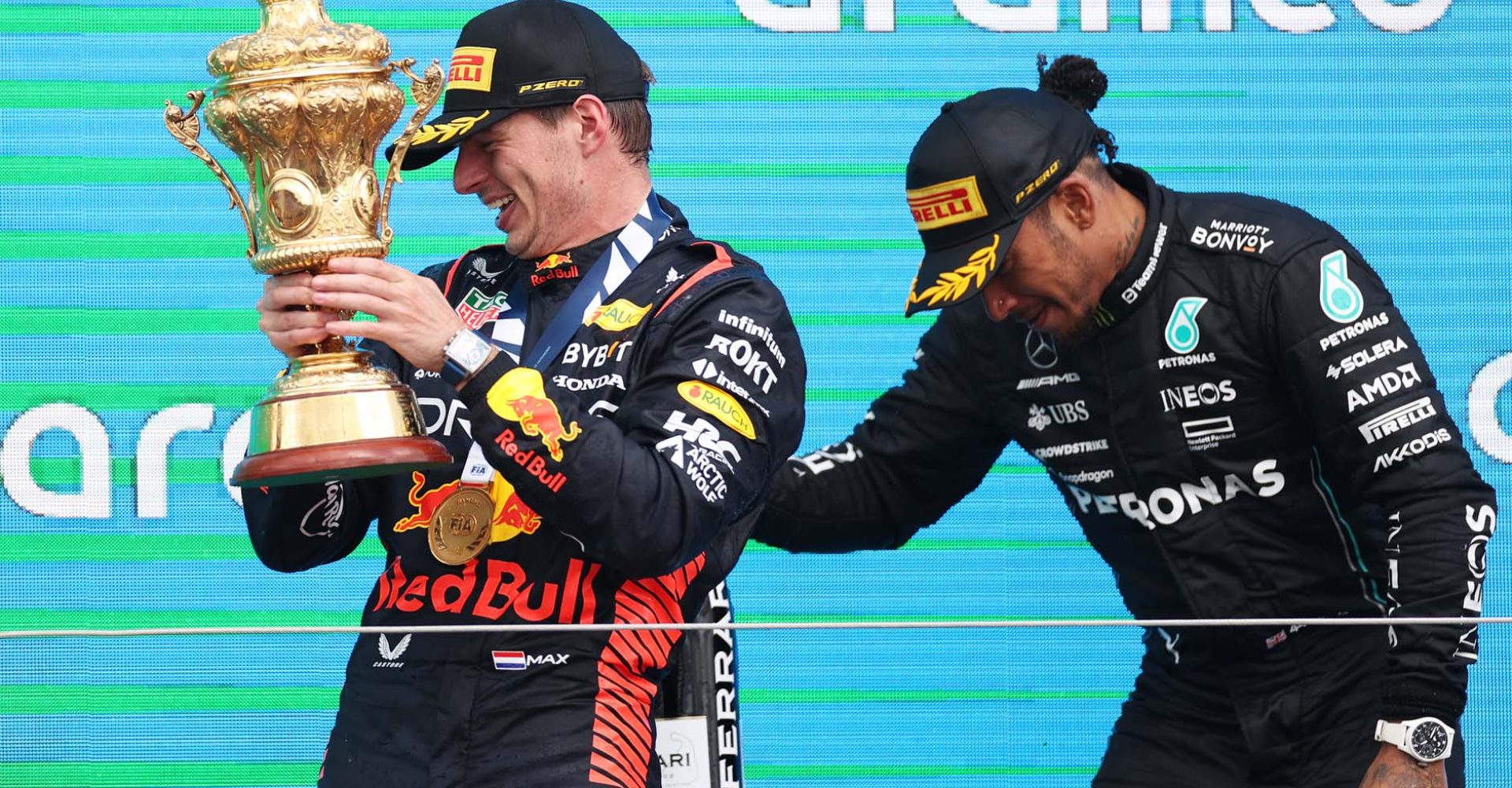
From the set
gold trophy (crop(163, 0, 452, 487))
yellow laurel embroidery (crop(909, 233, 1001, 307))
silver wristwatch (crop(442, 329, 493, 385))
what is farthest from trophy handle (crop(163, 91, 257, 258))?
yellow laurel embroidery (crop(909, 233, 1001, 307))

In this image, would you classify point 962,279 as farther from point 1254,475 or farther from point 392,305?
point 392,305

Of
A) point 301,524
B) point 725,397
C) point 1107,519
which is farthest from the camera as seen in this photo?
point 1107,519

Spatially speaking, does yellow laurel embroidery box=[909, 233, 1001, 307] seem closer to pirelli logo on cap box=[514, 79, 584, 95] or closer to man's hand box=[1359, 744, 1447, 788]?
pirelli logo on cap box=[514, 79, 584, 95]

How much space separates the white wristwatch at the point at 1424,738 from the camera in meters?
2.15

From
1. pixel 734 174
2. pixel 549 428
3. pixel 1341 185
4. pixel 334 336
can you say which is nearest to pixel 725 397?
pixel 549 428

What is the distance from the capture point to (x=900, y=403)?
2646 millimetres

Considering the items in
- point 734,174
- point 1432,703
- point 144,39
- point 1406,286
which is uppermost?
point 144,39

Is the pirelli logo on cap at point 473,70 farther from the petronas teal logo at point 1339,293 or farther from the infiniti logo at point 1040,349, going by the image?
the petronas teal logo at point 1339,293

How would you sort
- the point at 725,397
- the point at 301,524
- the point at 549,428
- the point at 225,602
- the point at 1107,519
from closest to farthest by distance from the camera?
the point at 549,428 → the point at 725,397 → the point at 301,524 → the point at 1107,519 → the point at 225,602

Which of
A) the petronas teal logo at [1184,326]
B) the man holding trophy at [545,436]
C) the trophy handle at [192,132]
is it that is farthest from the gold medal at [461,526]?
the petronas teal logo at [1184,326]

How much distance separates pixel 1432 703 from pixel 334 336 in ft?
3.91

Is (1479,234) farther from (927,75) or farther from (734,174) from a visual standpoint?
(734,174)

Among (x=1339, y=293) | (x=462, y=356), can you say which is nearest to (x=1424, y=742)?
(x=1339, y=293)

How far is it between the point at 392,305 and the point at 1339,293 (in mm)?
1086
